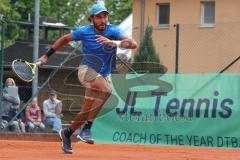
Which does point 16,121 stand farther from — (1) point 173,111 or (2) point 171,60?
(1) point 173,111

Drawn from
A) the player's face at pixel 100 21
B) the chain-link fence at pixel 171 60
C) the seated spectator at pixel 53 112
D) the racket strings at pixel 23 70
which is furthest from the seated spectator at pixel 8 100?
the player's face at pixel 100 21

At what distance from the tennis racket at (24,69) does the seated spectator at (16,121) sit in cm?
697

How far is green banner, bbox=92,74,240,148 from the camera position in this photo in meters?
16.9

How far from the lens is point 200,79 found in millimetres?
17391

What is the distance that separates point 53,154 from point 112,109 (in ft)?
20.3

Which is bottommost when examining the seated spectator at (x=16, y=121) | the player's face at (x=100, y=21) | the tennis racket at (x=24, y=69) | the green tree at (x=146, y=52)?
the seated spectator at (x=16, y=121)

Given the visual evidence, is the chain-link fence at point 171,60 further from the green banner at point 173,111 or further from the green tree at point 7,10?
the green tree at point 7,10

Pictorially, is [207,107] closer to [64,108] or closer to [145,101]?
[145,101]

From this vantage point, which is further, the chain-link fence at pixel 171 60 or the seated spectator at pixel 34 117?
the seated spectator at pixel 34 117

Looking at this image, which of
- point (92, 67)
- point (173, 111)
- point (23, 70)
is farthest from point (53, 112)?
point (92, 67)

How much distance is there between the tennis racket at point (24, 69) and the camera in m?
12.3

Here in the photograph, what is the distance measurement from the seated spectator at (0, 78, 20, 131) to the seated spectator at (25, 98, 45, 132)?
0.33m

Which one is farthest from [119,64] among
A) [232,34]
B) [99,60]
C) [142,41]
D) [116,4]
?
[116,4]

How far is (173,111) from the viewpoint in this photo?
57.1 feet
